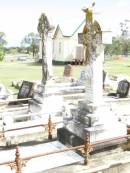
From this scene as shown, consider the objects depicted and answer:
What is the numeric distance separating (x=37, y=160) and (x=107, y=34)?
4.07 meters

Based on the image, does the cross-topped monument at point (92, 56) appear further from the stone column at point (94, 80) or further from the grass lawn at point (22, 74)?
the grass lawn at point (22, 74)

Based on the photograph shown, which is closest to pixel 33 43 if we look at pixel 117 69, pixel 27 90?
pixel 117 69

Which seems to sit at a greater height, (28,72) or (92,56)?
(92,56)

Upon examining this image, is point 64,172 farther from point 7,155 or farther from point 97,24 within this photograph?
point 97,24

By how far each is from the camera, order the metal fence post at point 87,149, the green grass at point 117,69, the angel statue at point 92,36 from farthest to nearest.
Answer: the green grass at point 117,69 → the angel statue at point 92,36 → the metal fence post at point 87,149

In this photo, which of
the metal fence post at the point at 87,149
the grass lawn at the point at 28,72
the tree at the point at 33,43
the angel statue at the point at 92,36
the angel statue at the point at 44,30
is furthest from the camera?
the tree at the point at 33,43

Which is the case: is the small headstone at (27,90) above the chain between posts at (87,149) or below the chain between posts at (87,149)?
above

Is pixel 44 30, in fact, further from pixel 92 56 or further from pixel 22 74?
pixel 22 74

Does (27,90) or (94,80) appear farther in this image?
(27,90)

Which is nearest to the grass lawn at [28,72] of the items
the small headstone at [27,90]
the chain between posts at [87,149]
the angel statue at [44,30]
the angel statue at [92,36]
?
the small headstone at [27,90]

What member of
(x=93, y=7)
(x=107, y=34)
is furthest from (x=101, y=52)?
(x=93, y=7)

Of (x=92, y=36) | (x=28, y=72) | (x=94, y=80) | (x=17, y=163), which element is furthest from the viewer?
(x=28, y=72)

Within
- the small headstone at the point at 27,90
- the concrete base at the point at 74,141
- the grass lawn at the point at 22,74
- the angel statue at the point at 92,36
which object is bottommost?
the concrete base at the point at 74,141

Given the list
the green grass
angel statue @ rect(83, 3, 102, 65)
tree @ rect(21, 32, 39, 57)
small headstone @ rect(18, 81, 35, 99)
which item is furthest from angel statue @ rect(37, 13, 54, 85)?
tree @ rect(21, 32, 39, 57)
